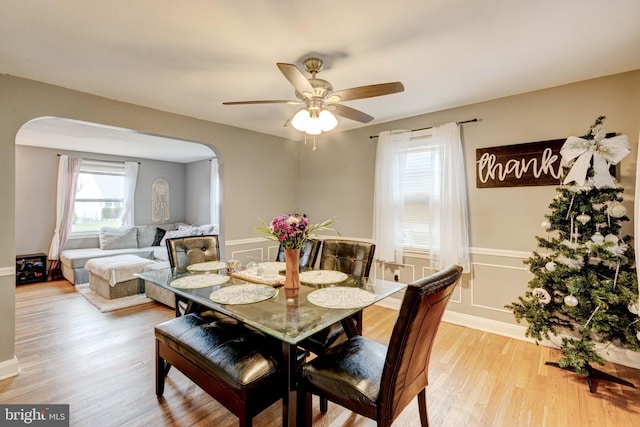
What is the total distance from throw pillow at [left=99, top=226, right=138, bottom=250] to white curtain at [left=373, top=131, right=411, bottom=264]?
4.94 m

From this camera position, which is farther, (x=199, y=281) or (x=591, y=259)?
(x=591, y=259)

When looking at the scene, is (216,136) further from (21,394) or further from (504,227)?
(504,227)

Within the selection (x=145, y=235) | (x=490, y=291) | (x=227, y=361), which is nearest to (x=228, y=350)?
(x=227, y=361)

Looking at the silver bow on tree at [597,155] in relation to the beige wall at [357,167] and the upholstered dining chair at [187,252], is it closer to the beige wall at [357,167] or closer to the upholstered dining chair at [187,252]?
the beige wall at [357,167]

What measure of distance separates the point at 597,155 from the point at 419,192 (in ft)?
5.21

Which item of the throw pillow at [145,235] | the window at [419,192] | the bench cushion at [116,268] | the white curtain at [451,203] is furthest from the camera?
the throw pillow at [145,235]

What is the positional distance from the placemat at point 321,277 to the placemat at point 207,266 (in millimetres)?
779

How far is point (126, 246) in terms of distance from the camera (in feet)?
18.6

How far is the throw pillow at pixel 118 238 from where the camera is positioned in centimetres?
551

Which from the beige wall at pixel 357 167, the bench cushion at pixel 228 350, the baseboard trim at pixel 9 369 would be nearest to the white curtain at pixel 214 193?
the beige wall at pixel 357 167

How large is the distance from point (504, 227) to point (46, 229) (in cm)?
724

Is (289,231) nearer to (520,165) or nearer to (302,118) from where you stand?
(302,118)

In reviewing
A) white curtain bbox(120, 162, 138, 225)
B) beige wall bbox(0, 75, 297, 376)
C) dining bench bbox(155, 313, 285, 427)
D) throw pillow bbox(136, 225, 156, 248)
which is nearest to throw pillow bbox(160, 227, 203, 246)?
throw pillow bbox(136, 225, 156, 248)

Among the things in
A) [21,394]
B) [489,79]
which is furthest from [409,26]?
[21,394]
